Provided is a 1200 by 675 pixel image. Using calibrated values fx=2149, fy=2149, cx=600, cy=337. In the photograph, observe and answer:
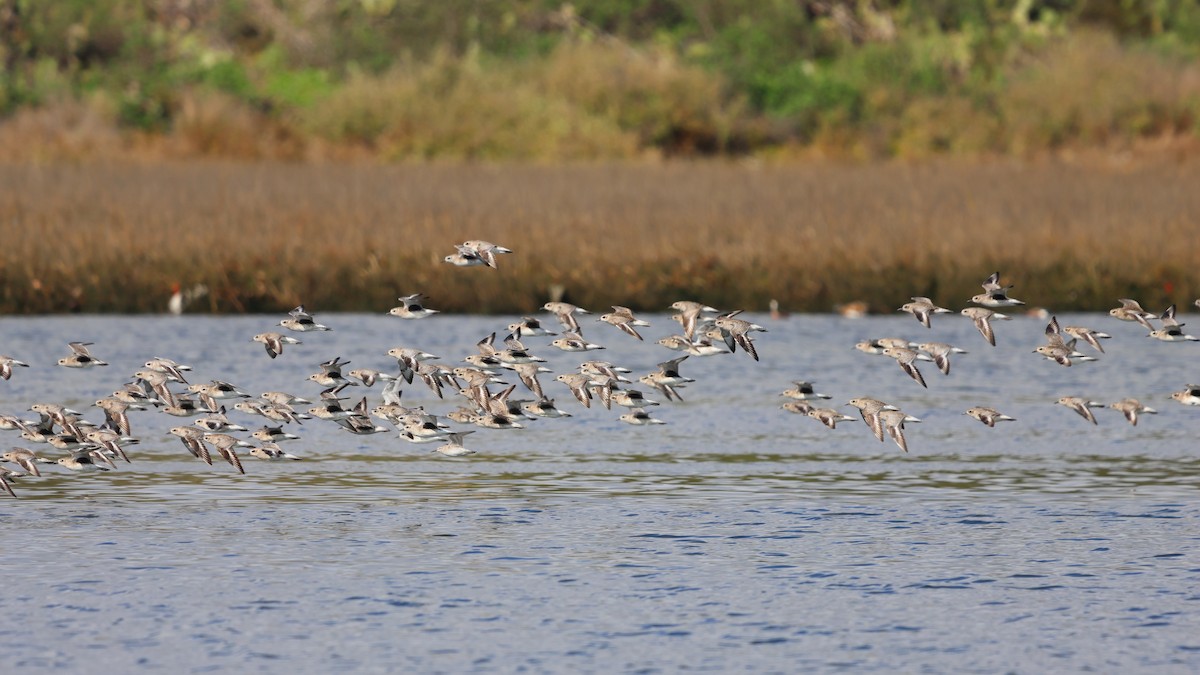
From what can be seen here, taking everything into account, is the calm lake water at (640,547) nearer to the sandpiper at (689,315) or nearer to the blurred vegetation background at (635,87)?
the sandpiper at (689,315)

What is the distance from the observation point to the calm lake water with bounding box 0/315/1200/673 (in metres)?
10.2

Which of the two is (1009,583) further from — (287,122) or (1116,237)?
(287,122)

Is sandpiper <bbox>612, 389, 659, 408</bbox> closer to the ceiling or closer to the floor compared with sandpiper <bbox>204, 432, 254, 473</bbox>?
closer to the ceiling

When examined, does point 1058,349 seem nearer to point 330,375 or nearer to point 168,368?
point 330,375

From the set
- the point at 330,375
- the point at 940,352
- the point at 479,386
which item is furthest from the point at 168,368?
the point at 940,352

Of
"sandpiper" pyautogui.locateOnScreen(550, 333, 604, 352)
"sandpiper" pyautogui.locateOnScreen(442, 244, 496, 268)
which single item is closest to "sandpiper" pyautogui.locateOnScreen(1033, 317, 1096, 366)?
"sandpiper" pyautogui.locateOnScreen(550, 333, 604, 352)

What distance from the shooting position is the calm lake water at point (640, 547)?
10180 mm

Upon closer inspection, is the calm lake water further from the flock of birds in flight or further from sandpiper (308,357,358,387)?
sandpiper (308,357,358,387)

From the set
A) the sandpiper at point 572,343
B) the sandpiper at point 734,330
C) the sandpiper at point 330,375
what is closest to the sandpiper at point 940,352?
the sandpiper at point 734,330

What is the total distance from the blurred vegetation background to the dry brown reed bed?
1148 centimetres

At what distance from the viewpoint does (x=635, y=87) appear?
4688 centimetres

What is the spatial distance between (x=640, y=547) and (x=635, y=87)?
35.0 meters

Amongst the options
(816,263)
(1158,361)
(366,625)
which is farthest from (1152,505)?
(816,263)

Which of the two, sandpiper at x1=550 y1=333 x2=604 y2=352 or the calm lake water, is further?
sandpiper at x1=550 y1=333 x2=604 y2=352
